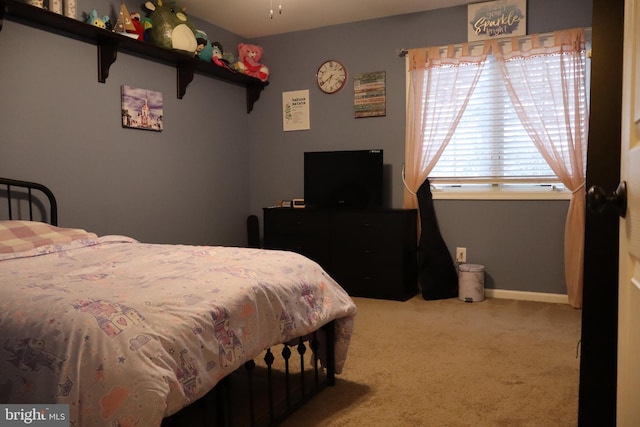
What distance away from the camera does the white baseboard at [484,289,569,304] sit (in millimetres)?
4070

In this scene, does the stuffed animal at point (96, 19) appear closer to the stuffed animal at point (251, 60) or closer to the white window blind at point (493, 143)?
the stuffed animal at point (251, 60)

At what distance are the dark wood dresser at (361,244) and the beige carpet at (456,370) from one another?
1.25 feet

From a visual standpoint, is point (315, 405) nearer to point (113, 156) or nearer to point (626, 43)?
point (626, 43)

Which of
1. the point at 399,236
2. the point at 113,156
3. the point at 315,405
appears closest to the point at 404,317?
the point at 399,236

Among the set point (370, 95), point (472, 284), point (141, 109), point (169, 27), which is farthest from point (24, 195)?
point (472, 284)

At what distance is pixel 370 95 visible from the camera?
462 centimetres

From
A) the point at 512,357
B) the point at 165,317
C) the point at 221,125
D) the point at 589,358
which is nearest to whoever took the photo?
the point at 589,358

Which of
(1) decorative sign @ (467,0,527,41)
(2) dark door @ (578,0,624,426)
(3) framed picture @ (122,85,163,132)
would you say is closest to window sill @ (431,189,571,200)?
(1) decorative sign @ (467,0,527,41)

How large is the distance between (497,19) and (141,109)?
9.13 ft

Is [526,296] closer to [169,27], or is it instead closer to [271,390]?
[271,390]

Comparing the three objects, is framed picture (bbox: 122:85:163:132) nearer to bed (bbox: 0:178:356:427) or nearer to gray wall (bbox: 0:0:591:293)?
gray wall (bbox: 0:0:591:293)

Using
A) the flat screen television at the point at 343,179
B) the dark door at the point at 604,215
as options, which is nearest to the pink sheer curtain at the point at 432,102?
the flat screen television at the point at 343,179

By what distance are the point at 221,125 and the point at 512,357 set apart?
3.12m

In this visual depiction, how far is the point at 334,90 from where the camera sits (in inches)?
188
